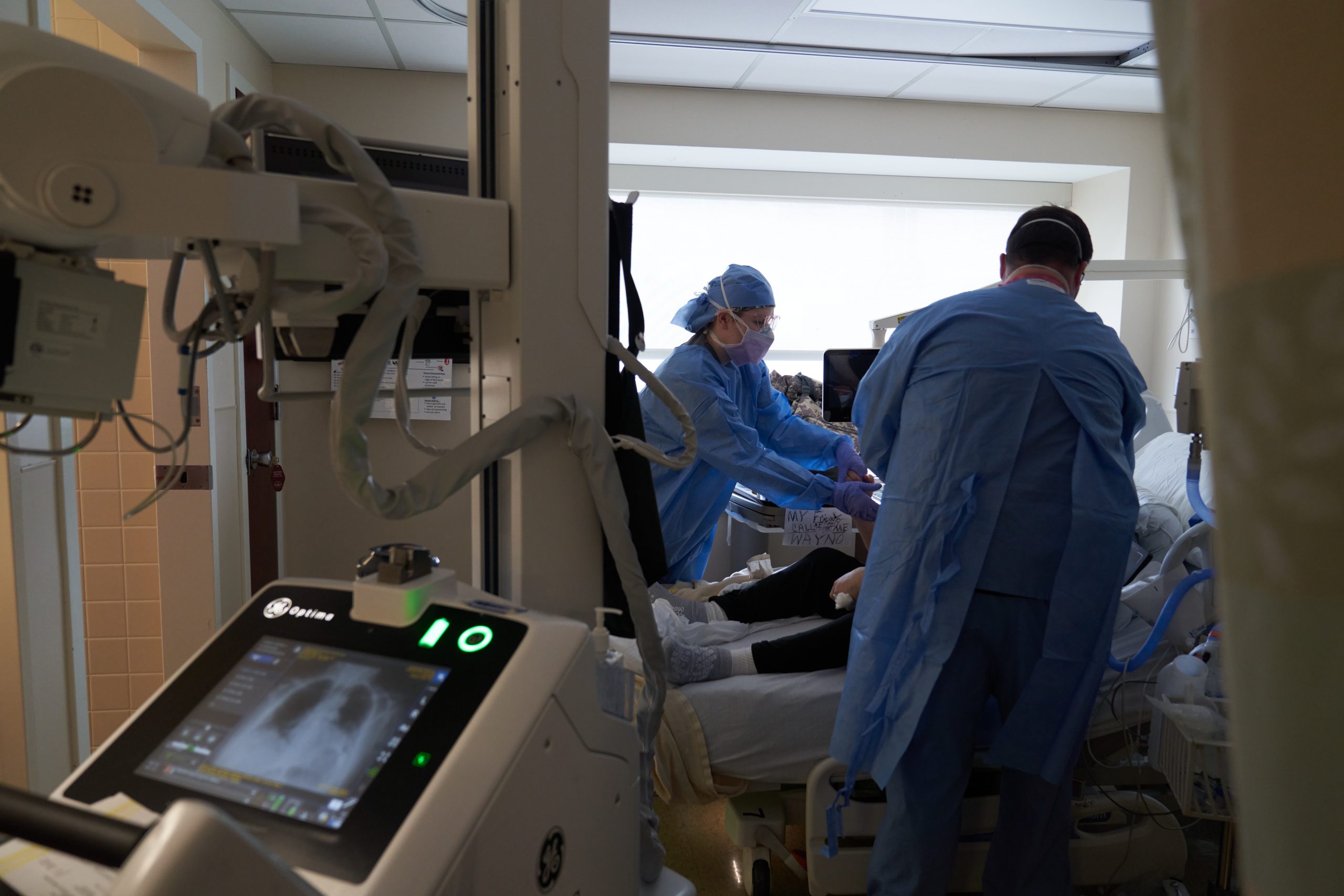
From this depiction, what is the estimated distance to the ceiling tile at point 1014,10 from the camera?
3391 mm

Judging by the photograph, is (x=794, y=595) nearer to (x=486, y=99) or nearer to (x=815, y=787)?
(x=815, y=787)

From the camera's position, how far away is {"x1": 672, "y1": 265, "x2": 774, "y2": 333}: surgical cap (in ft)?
9.99

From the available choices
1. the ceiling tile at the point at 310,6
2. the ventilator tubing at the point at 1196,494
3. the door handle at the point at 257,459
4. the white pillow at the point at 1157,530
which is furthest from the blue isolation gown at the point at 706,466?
the ceiling tile at the point at 310,6

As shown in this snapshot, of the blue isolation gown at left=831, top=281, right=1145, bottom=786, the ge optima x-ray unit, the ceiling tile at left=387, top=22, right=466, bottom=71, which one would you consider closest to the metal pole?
the ge optima x-ray unit

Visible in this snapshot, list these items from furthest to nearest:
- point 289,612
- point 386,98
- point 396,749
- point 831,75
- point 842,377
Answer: point 831,75 → point 386,98 → point 842,377 → point 289,612 → point 396,749

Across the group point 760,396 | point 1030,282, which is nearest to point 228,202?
point 1030,282

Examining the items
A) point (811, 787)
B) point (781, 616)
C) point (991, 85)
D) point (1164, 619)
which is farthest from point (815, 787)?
point (991, 85)

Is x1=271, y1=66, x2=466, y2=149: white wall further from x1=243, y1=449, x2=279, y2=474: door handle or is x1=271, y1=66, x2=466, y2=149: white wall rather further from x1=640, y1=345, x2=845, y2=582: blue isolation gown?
x1=640, y1=345, x2=845, y2=582: blue isolation gown

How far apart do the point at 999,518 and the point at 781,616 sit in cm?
111

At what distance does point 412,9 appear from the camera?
3.33m

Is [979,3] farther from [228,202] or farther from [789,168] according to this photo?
[228,202]

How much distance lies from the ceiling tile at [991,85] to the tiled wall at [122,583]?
372cm

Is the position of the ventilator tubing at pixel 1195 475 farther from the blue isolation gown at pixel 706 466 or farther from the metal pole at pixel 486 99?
the metal pole at pixel 486 99

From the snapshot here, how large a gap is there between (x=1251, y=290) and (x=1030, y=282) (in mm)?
1942
